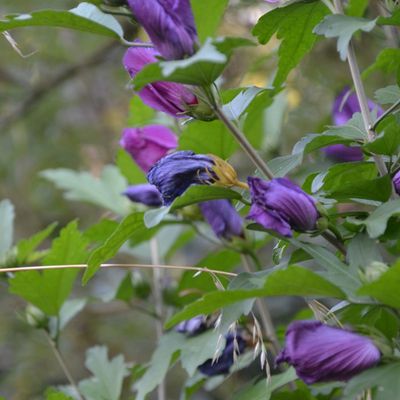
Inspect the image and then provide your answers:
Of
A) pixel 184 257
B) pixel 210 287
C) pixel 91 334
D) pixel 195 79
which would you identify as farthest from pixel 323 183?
pixel 184 257

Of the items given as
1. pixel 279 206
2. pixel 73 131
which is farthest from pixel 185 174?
pixel 73 131

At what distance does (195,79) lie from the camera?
0.59 meters

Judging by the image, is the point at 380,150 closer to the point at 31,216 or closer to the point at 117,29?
the point at 117,29

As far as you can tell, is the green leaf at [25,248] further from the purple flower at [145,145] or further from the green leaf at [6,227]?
the purple flower at [145,145]

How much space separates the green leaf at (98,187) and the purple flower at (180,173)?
0.63 metres

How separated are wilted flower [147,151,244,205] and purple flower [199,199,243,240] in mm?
224

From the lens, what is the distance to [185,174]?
0.69 meters

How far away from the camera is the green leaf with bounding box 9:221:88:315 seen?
98cm

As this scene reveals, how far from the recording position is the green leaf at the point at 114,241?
664mm

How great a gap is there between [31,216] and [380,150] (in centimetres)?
175

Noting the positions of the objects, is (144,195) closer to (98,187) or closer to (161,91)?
(98,187)

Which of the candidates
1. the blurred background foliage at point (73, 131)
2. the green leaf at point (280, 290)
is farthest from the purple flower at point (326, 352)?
the blurred background foliage at point (73, 131)

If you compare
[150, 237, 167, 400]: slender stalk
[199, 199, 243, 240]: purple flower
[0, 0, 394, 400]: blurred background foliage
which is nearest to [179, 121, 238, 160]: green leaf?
[199, 199, 243, 240]: purple flower

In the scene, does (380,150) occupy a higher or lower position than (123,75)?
higher
